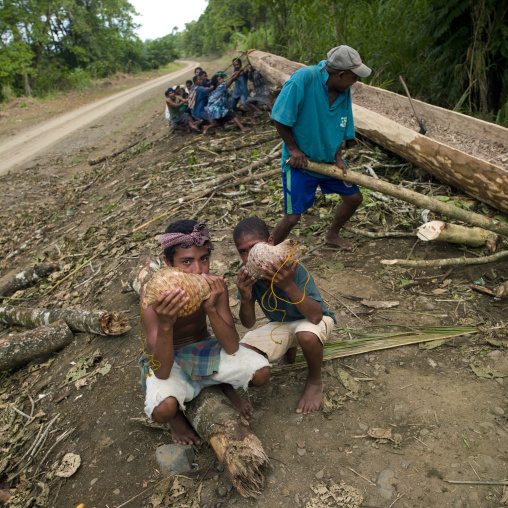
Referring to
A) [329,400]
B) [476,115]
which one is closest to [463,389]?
[329,400]

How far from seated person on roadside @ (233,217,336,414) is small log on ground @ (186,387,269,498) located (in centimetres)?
42

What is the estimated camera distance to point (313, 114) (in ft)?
10.3

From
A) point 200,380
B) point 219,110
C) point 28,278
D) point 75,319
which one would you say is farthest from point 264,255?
point 219,110

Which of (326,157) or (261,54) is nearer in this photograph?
(326,157)

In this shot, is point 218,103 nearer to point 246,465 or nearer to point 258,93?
point 258,93

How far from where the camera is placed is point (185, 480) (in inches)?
77.6

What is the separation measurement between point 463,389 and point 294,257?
126cm

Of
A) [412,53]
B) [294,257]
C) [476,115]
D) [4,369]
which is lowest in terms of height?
[4,369]

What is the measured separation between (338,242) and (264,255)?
6.98 feet

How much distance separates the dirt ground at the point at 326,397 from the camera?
1863 millimetres

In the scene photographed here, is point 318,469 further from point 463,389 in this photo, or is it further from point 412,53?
point 412,53

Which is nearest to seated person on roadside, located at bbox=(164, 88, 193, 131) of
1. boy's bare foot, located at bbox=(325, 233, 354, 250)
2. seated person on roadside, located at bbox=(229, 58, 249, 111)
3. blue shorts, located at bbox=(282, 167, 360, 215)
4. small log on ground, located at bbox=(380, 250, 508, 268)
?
seated person on roadside, located at bbox=(229, 58, 249, 111)

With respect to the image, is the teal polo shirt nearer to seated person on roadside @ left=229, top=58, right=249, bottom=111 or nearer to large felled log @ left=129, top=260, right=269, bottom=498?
large felled log @ left=129, top=260, right=269, bottom=498

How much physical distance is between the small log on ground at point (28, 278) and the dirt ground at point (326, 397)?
0.14m
